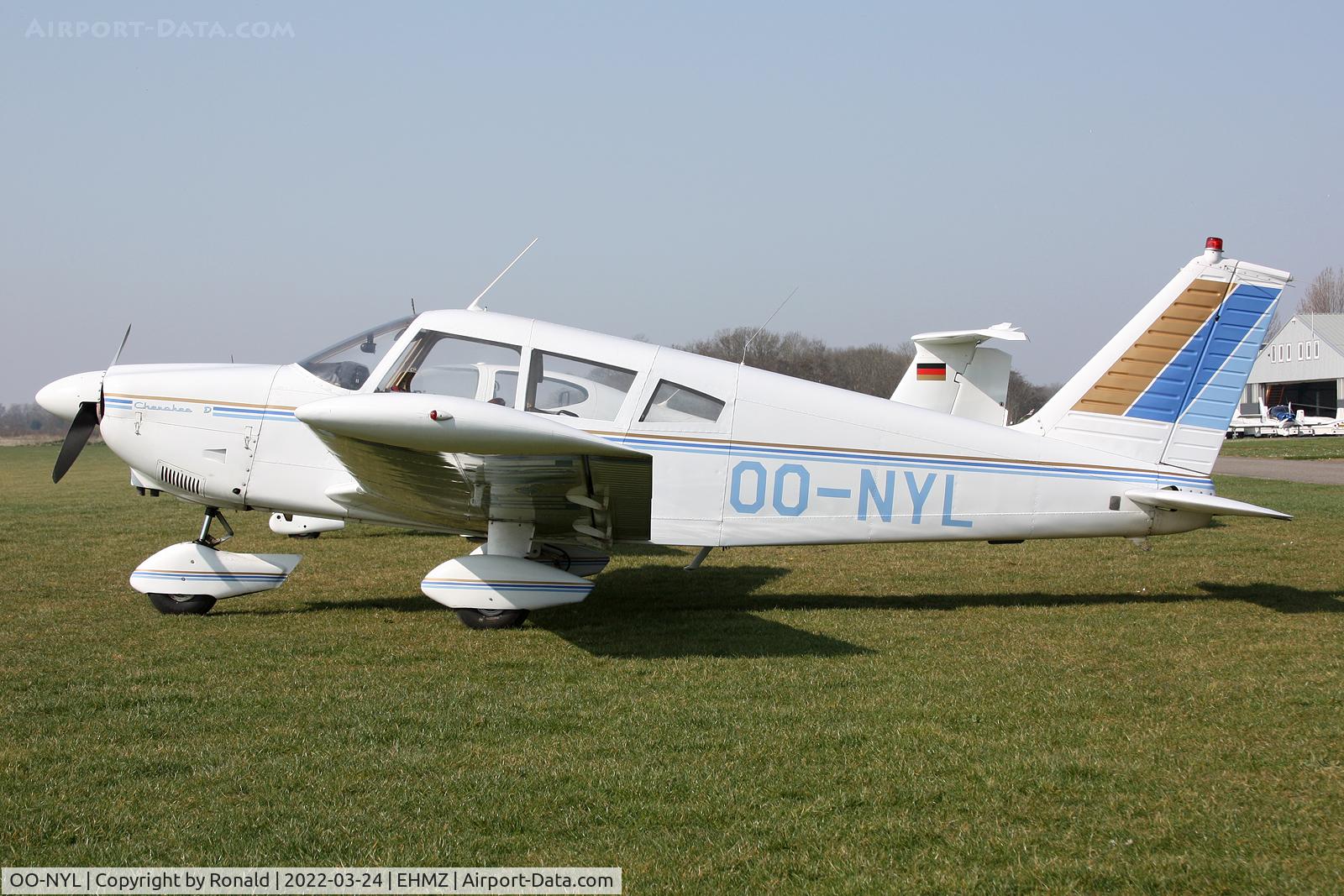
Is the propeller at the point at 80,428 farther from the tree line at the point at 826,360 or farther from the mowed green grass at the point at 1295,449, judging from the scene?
the mowed green grass at the point at 1295,449

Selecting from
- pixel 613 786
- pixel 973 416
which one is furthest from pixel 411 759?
pixel 973 416

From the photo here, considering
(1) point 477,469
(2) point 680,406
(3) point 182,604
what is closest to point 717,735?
(1) point 477,469

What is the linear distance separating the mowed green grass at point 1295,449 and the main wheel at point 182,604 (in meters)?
25.6

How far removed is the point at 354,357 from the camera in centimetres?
725

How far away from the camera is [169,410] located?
7363mm

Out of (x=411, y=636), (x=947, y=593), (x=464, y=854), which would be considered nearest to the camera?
(x=464, y=854)

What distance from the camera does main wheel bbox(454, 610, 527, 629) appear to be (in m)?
7.04

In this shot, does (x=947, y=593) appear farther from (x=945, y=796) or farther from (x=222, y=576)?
(x=222, y=576)

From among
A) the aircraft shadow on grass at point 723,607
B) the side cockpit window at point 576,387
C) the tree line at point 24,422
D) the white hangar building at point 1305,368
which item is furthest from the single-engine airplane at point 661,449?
the tree line at point 24,422

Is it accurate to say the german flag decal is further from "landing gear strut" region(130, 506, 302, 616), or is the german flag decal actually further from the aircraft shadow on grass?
"landing gear strut" region(130, 506, 302, 616)

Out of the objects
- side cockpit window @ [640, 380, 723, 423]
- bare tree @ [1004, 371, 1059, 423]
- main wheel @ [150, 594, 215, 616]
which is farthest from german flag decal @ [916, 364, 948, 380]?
bare tree @ [1004, 371, 1059, 423]

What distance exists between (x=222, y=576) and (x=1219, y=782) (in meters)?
6.46

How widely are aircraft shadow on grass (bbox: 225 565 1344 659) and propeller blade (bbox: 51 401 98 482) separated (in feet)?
5.83

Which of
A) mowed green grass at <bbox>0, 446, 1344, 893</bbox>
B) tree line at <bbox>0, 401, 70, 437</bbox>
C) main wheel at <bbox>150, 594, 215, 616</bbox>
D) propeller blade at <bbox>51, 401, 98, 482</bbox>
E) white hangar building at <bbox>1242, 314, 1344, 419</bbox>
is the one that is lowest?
tree line at <bbox>0, 401, 70, 437</bbox>
